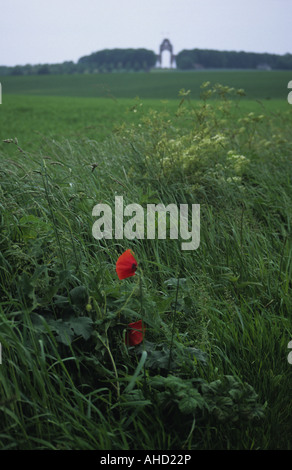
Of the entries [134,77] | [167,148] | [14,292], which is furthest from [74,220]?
[134,77]

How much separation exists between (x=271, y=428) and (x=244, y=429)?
99 millimetres

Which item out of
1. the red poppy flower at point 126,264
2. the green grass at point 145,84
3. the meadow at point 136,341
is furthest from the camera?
the green grass at point 145,84

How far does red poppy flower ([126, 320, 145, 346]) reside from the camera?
157 centimetres

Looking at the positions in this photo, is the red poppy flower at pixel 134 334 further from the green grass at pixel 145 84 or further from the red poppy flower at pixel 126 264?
the green grass at pixel 145 84

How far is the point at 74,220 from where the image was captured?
2.30 metres

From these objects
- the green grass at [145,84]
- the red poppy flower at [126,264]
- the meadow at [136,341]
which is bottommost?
the meadow at [136,341]

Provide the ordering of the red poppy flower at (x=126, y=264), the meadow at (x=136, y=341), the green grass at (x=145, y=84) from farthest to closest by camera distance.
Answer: the green grass at (x=145, y=84)
the red poppy flower at (x=126, y=264)
the meadow at (x=136, y=341)

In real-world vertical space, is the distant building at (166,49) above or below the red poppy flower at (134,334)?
above

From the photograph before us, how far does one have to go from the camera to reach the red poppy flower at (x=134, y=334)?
1571 mm

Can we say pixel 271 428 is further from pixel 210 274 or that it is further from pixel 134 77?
pixel 134 77

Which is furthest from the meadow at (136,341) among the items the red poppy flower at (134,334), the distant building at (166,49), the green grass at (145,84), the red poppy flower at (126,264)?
the distant building at (166,49)

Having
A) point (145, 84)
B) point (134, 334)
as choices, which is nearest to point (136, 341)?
point (134, 334)

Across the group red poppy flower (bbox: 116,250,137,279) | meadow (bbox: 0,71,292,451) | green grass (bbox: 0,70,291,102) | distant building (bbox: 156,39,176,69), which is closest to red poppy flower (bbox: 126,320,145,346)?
meadow (bbox: 0,71,292,451)

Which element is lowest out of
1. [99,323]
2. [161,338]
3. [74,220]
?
[161,338]
